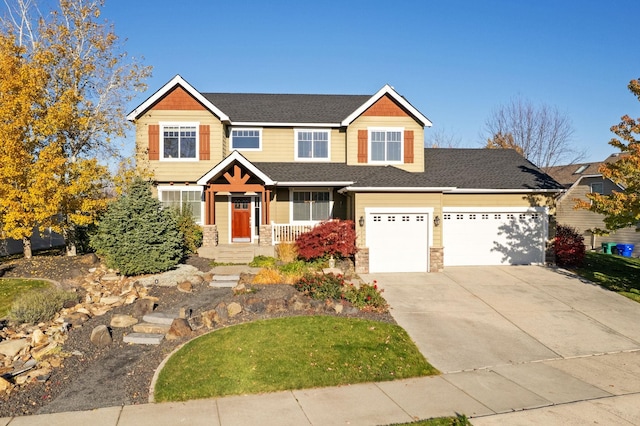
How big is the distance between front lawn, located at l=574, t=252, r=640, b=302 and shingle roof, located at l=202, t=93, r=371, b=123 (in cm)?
1304

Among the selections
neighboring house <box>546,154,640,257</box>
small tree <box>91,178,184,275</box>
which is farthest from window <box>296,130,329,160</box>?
neighboring house <box>546,154,640,257</box>

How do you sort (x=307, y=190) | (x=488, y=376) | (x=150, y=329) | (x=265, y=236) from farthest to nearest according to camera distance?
(x=307, y=190), (x=265, y=236), (x=150, y=329), (x=488, y=376)

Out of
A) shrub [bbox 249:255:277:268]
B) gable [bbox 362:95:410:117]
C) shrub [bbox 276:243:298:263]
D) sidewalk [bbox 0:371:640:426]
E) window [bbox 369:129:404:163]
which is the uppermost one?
gable [bbox 362:95:410:117]

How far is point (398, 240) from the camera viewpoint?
1705 cm

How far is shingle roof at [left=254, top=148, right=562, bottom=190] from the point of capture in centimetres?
1761

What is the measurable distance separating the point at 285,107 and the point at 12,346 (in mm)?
16569

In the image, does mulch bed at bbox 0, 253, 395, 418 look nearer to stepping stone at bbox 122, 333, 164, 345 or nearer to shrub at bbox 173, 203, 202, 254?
stepping stone at bbox 122, 333, 164, 345

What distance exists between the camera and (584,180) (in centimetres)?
2950

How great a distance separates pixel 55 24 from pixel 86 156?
19.1ft

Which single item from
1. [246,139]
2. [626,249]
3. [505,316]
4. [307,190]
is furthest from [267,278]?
[626,249]

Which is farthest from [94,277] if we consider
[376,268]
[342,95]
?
[342,95]

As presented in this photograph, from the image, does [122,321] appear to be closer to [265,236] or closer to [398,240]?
[265,236]

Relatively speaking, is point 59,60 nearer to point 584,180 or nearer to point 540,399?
point 540,399

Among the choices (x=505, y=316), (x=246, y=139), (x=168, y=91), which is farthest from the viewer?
(x=246, y=139)
